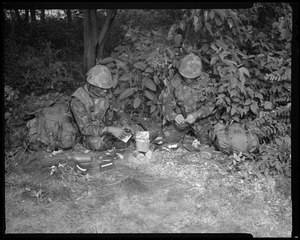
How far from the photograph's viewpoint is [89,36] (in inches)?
200

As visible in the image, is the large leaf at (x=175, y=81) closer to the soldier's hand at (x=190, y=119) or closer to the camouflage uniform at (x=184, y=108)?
the camouflage uniform at (x=184, y=108)

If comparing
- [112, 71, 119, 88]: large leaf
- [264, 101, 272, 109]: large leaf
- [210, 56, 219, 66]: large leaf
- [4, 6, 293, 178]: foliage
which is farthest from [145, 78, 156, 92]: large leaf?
[264, 101, 272, 109]: large leaf

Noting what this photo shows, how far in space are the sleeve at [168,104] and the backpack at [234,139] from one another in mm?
580

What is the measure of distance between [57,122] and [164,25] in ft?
6.05

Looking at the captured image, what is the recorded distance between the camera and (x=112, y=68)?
474cm

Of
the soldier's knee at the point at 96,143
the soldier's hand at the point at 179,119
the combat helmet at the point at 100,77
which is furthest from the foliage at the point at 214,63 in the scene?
the soldier's knee at the point at 96,143

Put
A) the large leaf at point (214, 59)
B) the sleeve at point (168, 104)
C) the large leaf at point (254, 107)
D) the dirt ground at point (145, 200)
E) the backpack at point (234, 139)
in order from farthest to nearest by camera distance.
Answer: the sleeve at point (168, 104)
the large leaf at point (214, 59)
the large leaf at point (254, 107)
the backpack at point (234, 139)
the dirt ground at point (145, 200)

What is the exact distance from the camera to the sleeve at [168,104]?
4.63 meters

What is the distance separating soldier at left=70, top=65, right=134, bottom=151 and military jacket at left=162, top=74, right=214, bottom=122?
563mm

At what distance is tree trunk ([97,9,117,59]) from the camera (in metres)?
4.92

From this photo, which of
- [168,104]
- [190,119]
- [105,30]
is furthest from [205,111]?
[105,30]

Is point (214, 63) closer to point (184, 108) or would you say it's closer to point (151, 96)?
point (184, 108)


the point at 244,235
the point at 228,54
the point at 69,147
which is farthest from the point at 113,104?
the point at 244,235

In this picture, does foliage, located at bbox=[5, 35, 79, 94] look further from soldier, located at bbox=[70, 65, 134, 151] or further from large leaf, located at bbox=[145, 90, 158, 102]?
large leaf, located at bbox=[145, 90, 158, 102]
